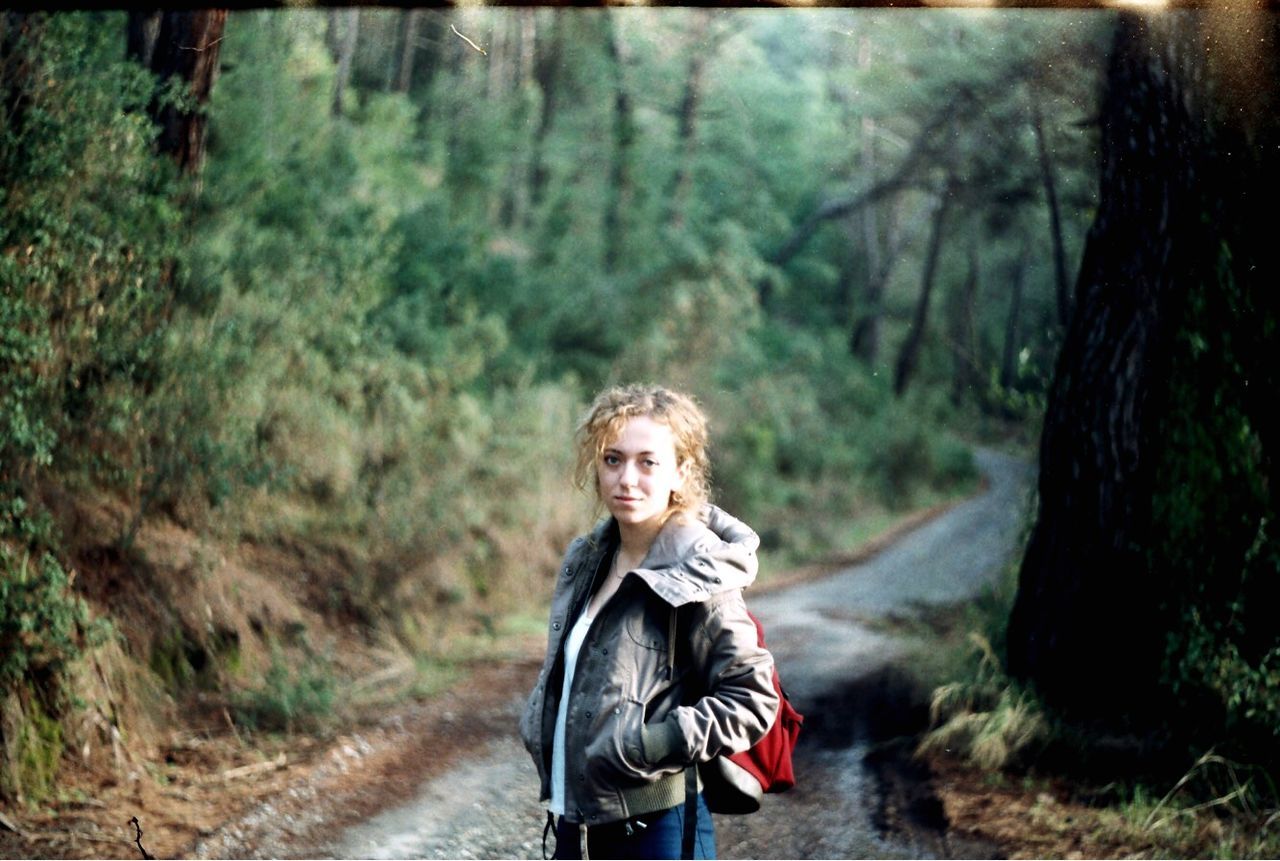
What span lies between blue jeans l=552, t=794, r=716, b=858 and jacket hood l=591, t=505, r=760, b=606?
0.48m

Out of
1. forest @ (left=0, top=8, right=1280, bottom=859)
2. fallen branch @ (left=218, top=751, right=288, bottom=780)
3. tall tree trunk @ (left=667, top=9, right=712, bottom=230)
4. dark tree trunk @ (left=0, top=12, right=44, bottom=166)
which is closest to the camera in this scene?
dark tree trunk @ (left=0, top=12, right=44, bottom=166)

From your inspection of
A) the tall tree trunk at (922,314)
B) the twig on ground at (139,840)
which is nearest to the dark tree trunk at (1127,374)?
the twig on ground at (139,840)

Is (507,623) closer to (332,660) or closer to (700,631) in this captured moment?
(332,660)

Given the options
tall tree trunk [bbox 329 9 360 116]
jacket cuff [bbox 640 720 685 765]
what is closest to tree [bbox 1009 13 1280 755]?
jacket cuff [bbox 640 720 685 765]

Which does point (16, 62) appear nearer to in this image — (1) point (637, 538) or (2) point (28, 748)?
(2) point (28, 748)

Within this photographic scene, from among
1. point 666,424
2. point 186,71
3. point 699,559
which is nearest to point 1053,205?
point 186,71

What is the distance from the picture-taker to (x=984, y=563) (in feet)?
43.8

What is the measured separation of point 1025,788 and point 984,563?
8150 mm

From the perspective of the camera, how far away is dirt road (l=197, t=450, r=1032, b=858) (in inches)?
196

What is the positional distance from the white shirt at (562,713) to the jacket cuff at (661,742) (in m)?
0.23

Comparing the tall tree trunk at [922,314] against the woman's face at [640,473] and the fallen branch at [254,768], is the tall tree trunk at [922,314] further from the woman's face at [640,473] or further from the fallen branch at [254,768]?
the woman's face at [640,473]

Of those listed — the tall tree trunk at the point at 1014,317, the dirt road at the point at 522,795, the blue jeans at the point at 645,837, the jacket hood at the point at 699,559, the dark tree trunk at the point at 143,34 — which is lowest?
the dirt road at the point at 522,795

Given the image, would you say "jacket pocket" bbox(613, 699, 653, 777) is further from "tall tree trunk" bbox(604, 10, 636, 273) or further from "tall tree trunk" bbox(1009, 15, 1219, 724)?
"tall tree trunk" bbox(604, 10, 636, 273)

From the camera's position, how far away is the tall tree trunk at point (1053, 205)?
10234 mm
